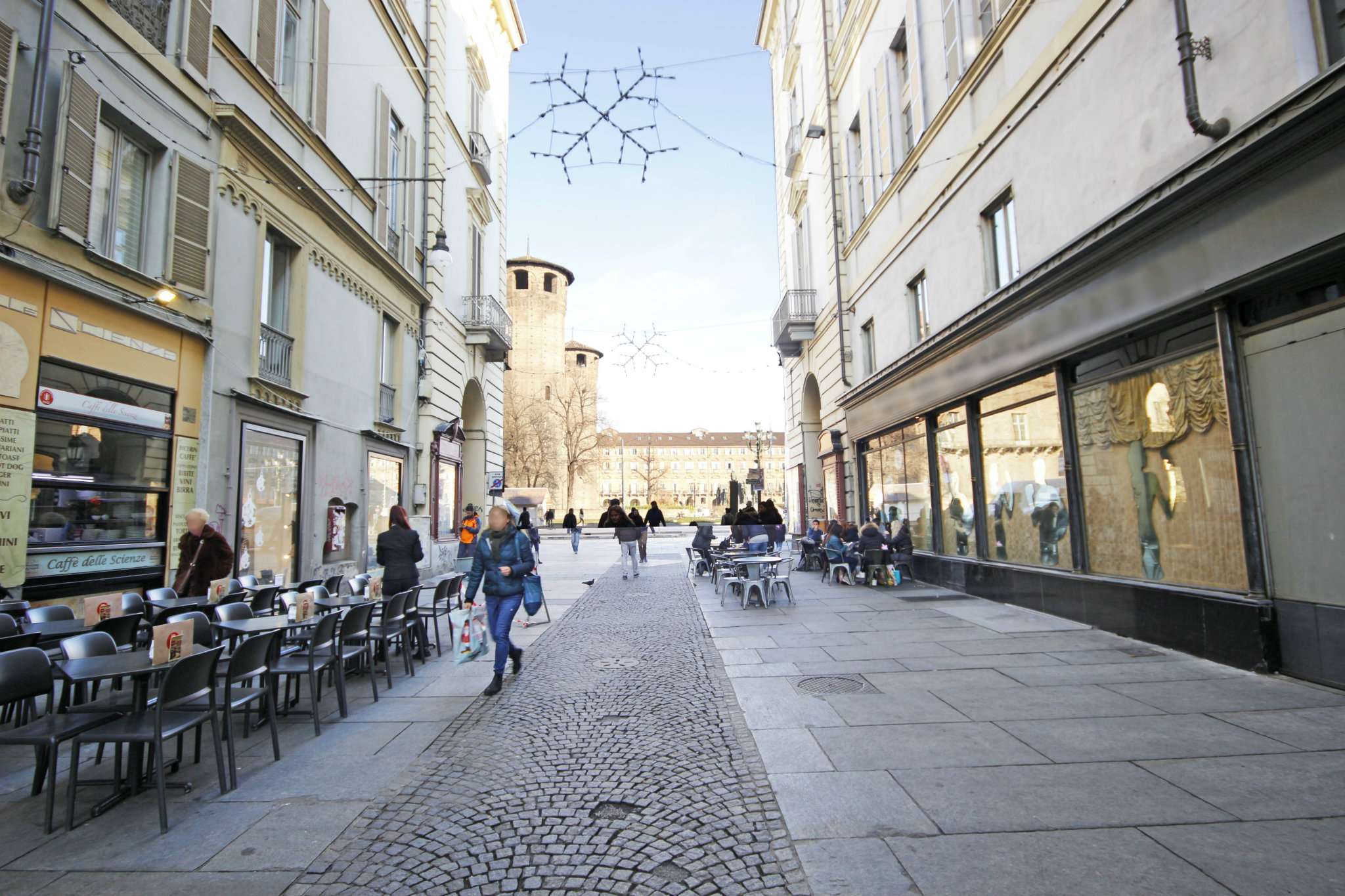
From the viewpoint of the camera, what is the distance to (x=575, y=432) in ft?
192

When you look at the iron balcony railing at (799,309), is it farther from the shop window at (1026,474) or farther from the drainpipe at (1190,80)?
the drainpipe at (1190,80)

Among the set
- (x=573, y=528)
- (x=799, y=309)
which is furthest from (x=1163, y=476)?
(x=573, y=528)

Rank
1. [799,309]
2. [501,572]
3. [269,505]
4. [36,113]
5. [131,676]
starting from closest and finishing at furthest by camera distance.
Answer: [131,676] < [501,572] < [36,113] < [269,505] < [799,309]

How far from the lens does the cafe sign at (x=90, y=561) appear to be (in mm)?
7113

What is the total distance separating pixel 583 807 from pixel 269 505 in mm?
9222

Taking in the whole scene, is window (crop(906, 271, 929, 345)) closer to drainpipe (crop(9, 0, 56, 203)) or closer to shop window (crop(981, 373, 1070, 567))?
shop window (crop(981, 373, 1070, 567))

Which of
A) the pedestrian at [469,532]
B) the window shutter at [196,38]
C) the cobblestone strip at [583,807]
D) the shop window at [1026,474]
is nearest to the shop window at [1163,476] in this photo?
the shop window at [1026,474]

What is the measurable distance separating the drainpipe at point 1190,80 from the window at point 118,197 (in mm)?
10742

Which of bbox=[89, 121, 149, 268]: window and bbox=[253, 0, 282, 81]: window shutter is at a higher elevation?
bbox=[253, 0, 282, 81]: window shutter

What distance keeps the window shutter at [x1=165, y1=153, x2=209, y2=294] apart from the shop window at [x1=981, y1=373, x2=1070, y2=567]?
1111cm

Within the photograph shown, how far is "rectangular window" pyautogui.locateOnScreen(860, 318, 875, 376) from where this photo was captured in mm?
17312

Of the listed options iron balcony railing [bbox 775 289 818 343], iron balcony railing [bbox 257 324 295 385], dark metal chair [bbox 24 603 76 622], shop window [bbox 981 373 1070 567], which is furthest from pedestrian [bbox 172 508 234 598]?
iron balcony railing [bbox 775 289 818 343]

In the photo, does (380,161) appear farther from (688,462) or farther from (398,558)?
(688,462)

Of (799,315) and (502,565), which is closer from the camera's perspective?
(502,565)
